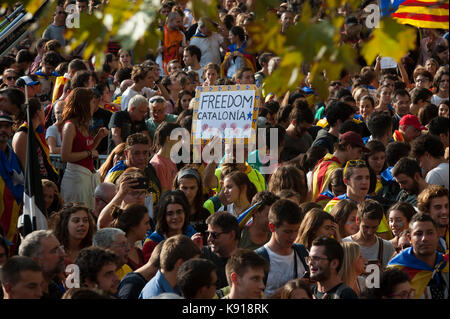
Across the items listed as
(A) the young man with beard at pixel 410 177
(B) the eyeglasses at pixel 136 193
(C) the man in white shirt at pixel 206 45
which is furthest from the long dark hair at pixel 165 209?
(C) the man in white shirt at pixel 206 45

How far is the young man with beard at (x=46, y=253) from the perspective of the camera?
7.03 metres

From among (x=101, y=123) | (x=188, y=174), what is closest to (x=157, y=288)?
(x=188, y=174)

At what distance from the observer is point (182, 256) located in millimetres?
7062

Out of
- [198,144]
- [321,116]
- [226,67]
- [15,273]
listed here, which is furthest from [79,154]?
[226,67]

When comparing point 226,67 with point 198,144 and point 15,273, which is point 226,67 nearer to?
point 198,144

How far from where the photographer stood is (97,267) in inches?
263

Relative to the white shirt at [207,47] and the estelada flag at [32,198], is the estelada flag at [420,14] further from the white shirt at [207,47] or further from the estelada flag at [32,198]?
the estelada flag at [32,198]

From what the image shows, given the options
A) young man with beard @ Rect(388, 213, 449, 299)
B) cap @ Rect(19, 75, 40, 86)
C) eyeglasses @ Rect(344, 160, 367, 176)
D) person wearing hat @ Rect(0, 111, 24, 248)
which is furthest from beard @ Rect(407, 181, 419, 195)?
cap @ Rect(19, 75, 40, 86)

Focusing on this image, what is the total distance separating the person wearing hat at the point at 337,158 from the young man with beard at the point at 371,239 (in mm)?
1533

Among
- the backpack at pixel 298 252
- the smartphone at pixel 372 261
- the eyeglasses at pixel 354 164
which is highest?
the eyeglasses at pixel 354 164

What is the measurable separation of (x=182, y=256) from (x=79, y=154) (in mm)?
3377

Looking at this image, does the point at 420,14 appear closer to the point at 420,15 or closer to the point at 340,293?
the point at 420,15

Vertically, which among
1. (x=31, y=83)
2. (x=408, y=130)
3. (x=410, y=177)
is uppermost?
(x=31, y=83)

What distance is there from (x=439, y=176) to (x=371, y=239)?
1338 millimetres
